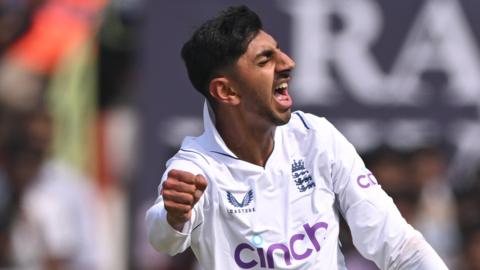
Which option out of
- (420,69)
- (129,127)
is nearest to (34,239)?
(420,69)

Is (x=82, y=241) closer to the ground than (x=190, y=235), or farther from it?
closer to the ground

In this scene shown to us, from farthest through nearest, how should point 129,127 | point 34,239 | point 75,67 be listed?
point 129,127 < point 75,67 < point 34,239

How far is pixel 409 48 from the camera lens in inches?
462

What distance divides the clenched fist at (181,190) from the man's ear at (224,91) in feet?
1.92

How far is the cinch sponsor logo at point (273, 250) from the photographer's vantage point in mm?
6086

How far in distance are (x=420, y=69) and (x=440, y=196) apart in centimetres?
106

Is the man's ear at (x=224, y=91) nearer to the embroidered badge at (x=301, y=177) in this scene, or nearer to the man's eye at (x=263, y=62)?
the man's eye at (x=263, y=62)

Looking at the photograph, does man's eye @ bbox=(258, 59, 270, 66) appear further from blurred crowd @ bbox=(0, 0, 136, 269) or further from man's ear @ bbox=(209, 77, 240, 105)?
blurred crowd @ bbox=(0, 0, 136, 269)

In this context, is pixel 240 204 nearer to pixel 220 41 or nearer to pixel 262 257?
pixel 262 257

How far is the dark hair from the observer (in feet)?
20.2

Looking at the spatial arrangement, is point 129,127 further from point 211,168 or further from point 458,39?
Result: point 211,168

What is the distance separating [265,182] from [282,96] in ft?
1.15

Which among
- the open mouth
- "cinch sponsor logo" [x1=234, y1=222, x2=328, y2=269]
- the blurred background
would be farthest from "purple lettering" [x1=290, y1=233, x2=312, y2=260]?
the blurred background

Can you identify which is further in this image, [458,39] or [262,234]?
[458,39]
